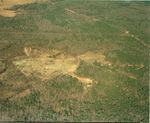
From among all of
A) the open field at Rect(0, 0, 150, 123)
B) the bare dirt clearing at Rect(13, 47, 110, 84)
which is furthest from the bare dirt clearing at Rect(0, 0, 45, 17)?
the bare dirt clearing at Rect(13, 47, 110, 84)

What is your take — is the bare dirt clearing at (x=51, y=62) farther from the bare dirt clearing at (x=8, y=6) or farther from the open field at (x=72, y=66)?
the bare dirt clearing at (x=8, y=6)

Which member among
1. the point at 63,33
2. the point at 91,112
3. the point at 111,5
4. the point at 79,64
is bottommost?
the point at 91,112

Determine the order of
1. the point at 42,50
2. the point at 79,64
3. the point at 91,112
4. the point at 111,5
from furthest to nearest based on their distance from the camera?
the point at 111,5 < the point at 42,50 < the point at 79,64 < the point at 91,112

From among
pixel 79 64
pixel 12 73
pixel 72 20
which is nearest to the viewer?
pixel 12 73

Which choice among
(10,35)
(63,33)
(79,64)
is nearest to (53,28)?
(63,33)

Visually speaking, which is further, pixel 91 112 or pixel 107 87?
pixel 107 87

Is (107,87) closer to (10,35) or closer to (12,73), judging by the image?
(12,73)

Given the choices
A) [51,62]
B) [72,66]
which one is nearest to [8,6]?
[51,62]

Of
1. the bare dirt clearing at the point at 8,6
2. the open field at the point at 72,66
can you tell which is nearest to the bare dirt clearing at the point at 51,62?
the open field at the point at 72,66

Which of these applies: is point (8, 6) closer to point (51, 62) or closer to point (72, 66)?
point (51, 62)
